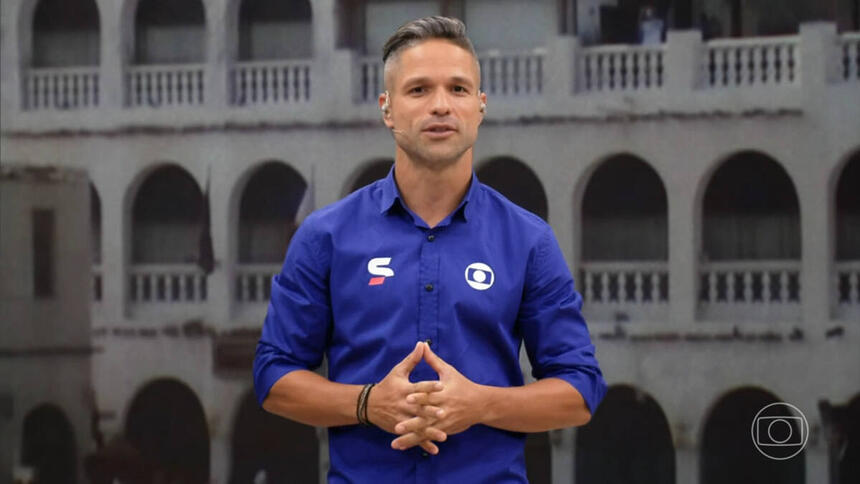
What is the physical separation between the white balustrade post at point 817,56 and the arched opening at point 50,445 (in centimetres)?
316

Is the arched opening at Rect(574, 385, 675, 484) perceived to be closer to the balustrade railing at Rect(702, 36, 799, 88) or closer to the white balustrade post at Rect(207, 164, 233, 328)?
the balustrade railing at Rect(702, 36, 799, 88)

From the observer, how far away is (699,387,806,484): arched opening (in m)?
4.41

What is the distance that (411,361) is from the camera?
1.75 metres

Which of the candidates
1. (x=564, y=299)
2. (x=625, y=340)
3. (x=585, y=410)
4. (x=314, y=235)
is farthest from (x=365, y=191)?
(x=625, y=340)

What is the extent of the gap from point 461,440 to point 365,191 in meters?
0.42

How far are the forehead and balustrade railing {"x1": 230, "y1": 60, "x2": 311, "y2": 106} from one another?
302cm

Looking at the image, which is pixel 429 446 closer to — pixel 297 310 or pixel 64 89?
pixel 297 310

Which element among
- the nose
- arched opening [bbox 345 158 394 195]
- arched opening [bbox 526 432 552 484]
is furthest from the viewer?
arched opening [bbox 345 158 394 195]

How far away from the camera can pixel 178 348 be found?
4926 mm

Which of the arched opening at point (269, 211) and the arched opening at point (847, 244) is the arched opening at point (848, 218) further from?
the arched opening at point (269, 211)

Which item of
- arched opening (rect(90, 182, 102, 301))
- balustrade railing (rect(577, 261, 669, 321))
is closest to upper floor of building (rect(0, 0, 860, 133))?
arched opening (rect(90, 182, 102, 301))

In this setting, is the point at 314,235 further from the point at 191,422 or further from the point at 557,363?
the point at 191,422

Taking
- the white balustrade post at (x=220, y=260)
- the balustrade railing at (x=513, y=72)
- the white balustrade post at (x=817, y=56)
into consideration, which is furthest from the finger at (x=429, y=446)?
the white balustrade post at (x=220, y=260)

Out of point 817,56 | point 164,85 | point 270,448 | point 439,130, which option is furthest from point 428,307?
point 164,85
